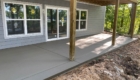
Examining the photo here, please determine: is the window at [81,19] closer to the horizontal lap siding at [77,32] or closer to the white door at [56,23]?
the horizontal lap siding at [77,32]

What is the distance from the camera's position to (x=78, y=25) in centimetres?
789

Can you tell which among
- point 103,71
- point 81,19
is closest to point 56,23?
point 81,19

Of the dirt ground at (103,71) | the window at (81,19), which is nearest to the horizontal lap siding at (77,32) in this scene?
the window at (81,19)

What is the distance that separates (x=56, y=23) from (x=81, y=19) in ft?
8.01

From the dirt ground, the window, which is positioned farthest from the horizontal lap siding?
the dirt ground

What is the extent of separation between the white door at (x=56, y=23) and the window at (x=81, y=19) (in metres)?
1.18

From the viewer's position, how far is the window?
7.78m

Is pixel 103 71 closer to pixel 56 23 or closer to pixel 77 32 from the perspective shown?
pixel 56 23

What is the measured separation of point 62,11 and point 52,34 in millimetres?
1524

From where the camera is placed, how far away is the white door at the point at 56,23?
6.03 meters

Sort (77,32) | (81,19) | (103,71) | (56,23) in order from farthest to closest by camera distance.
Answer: (81,19) → (77,32) → (56,23) → (103,71)

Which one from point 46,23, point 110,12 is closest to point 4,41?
point 46,23

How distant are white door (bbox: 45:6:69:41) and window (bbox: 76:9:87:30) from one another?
1180 millimetres

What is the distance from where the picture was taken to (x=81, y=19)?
8.07m
